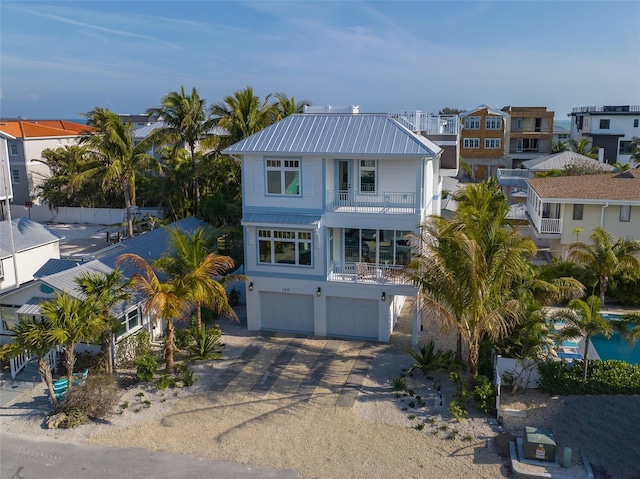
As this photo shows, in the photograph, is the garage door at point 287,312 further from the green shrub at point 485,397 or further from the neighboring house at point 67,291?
the green shrub at point 485,397

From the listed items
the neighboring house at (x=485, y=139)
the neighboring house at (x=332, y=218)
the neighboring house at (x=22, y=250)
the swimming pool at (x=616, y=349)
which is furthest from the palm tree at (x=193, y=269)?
the neighboring house at (x=485, y=139)

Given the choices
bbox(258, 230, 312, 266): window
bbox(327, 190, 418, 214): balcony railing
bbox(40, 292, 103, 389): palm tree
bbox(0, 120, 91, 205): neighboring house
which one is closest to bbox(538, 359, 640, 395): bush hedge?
bbox(327, 190, 418, 214): balcony railing

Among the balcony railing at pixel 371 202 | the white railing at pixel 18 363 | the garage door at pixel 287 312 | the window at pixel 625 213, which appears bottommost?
the white railing at pixel 18 363

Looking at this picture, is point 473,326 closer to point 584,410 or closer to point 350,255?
point 584,410

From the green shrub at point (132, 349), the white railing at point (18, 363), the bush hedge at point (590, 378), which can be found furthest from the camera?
the green shrub at point (132, 349)

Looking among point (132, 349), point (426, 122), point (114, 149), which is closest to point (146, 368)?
point (132, 349)

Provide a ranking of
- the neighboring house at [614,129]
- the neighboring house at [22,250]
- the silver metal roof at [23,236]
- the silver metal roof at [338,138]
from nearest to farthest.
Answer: the silver metal roof at [338,138], the neighboring house at [22,250], the silver metal roof at [23,236], the neighboring house at [614,129]

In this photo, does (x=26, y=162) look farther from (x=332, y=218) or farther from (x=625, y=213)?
(x=625, y=213)
